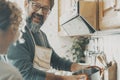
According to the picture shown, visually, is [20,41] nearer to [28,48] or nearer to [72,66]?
[28,48]

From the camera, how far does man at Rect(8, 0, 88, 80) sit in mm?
1535

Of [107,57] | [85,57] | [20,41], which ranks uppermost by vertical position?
[20,41]

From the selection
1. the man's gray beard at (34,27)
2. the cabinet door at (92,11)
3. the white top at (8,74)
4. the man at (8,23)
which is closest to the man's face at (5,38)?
the man at (8,23)

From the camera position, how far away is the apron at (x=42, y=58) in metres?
1.71

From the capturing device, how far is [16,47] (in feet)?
4.96

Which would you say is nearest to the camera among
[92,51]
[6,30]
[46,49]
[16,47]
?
[6,30]

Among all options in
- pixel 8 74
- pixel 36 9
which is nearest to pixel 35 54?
pixel 36 9

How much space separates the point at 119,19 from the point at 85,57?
4.29ft

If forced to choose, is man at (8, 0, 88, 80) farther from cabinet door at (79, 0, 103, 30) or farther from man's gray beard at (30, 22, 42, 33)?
cabinet door at (79, 0, 103, 30)

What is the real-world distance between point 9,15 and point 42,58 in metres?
0.84

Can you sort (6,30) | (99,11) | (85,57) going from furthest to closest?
(85,57)
(99,11)
(6,30)

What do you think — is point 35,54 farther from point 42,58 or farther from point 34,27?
point 34,27

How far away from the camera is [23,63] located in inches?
61.1

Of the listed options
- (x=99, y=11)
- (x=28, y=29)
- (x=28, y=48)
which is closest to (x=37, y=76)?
(x=28, y=48)
